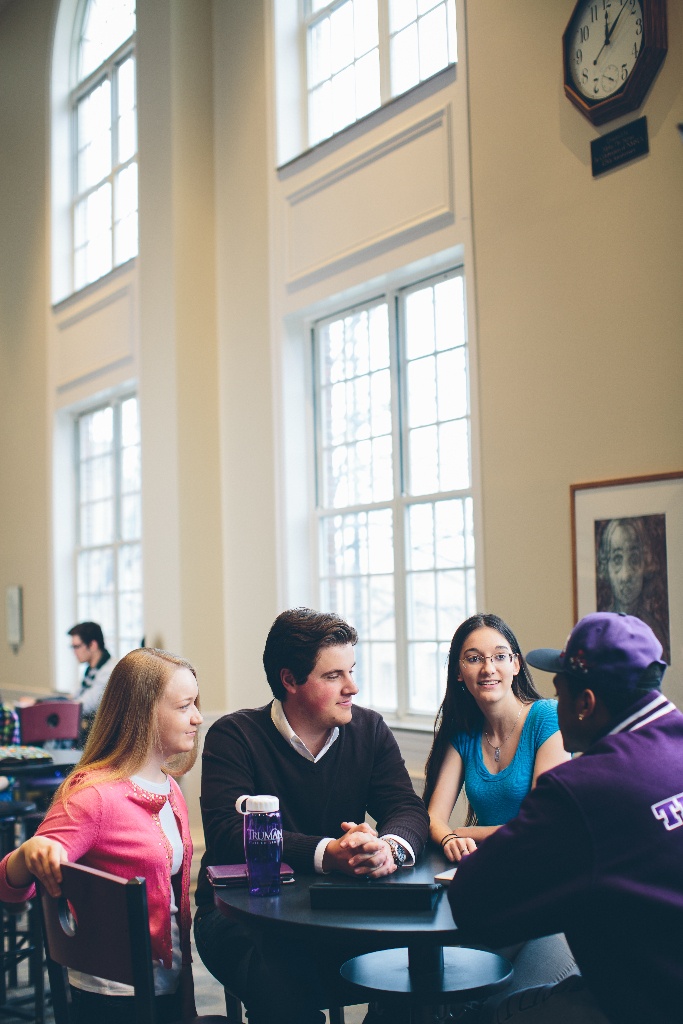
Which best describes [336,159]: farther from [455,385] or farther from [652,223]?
[652,223]

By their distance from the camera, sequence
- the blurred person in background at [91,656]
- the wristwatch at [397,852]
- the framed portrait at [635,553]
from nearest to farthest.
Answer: the wristwatch at [397,852] → the framed portrait at [635,553] → the blurred person in background at [91,656]

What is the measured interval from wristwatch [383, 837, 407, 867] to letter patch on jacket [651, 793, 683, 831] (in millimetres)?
769

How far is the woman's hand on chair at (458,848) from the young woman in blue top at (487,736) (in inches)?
6.7

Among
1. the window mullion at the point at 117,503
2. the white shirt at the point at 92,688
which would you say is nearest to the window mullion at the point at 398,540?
the white shirt at the point at 92,688

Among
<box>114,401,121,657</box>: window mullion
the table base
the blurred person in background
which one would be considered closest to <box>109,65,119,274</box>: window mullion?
<box>114,401,121,657</box>: window mullion

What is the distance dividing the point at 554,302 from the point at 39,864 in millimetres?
2990

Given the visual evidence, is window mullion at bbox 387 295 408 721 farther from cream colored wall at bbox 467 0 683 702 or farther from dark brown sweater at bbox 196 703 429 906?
dark brown sweater at bbox 196 703 429 906

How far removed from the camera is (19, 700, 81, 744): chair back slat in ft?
17.0

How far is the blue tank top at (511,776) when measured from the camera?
2.38 meters

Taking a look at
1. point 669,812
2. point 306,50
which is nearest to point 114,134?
point 306,50

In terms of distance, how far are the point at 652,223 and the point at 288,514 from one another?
2.72 metres

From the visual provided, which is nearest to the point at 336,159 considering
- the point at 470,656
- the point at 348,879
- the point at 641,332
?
the point at 641,332

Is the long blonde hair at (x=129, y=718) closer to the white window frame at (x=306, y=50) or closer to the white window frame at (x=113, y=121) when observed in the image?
the white window frame at (x=306, y=50)

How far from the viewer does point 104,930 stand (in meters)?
1.47
